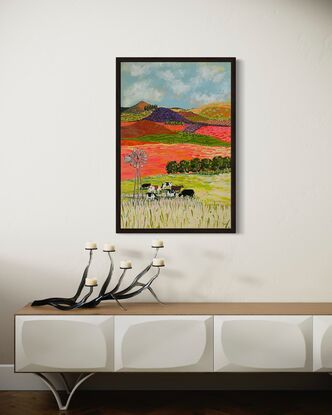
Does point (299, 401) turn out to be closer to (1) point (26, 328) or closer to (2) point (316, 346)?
(2) point (316, 346)

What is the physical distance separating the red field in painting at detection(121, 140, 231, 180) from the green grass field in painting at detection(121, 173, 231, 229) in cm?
6

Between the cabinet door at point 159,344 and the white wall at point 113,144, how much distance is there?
0.43 meters

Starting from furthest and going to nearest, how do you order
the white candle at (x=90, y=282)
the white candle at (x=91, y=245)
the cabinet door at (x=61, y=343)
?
the white candle at (x=91, y=245), the white candle at (x=90, y=282), the cabinet door at (x=61, y=343)

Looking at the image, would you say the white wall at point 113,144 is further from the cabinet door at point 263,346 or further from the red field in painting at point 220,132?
the cabinet door at point 263,346

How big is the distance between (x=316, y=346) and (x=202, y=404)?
29.4 inches

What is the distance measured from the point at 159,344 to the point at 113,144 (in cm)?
126

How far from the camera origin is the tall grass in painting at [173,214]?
11.2 feet

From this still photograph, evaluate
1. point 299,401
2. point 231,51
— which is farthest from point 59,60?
point 299,401

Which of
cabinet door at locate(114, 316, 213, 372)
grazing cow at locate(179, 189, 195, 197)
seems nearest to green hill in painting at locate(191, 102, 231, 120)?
grazing cow at locate(179, 189, 195, 197)

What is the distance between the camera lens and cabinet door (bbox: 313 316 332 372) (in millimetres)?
3010

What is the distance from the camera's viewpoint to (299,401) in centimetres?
324

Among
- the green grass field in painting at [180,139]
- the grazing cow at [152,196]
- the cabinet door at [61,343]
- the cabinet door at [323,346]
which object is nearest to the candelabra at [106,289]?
the cabinet door at [61,343]

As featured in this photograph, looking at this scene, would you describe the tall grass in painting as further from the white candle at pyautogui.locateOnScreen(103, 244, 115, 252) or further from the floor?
the floor

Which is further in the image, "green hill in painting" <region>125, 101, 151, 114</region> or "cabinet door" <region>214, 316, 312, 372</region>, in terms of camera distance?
"green hill in painting" <region>125, 101, 151, 114</region>
